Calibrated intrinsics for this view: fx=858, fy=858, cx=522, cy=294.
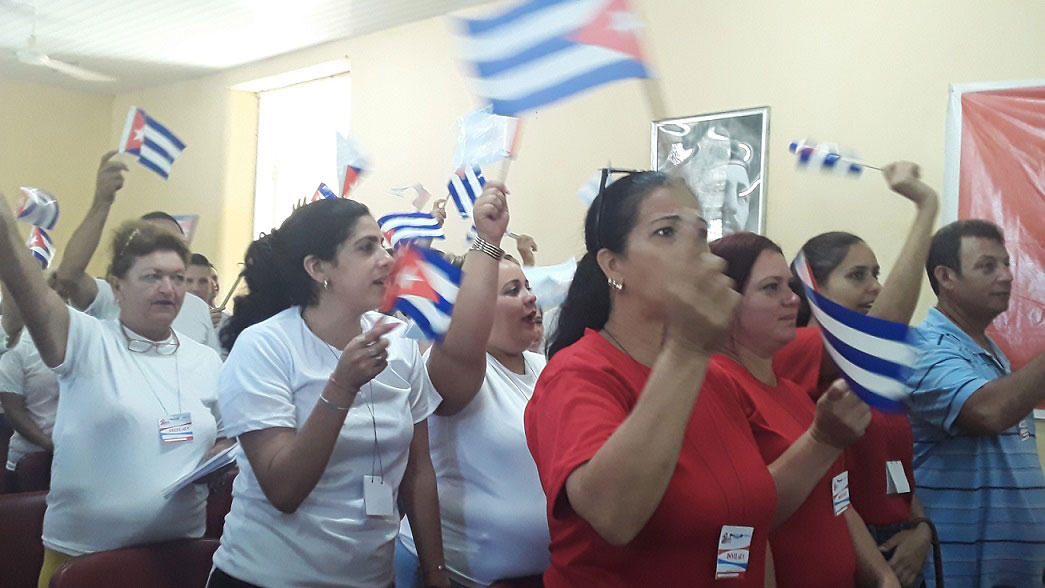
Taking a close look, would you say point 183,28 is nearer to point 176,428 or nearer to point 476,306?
point 176,428

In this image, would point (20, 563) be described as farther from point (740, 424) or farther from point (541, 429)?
point (740, 424)

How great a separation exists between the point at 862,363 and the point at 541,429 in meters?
0.57

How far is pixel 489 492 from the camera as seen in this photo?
1.87 metres

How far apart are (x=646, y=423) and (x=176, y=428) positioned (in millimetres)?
1634

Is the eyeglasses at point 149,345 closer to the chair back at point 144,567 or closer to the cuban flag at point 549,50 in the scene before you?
the chair back at point 144,567

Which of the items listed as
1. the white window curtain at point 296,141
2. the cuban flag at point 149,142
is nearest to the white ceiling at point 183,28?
the white window curtain at point 296,141

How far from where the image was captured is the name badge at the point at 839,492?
66.9 inches

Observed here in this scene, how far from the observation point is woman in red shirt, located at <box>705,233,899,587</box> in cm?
160

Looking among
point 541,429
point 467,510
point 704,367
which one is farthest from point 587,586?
point 467,510

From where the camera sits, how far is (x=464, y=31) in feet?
5.21

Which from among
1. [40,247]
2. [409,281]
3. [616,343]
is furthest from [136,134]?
[616,343]

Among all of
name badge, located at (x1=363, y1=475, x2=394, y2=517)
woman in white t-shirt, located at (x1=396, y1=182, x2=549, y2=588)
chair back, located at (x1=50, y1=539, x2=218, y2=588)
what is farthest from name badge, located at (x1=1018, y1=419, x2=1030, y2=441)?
chair back, located at (x1=50, y1=539, x2=218, y2=588)

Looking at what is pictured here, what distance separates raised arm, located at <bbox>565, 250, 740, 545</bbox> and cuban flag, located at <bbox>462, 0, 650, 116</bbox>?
1.81ft

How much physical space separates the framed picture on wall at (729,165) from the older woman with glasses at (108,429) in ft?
8.78
